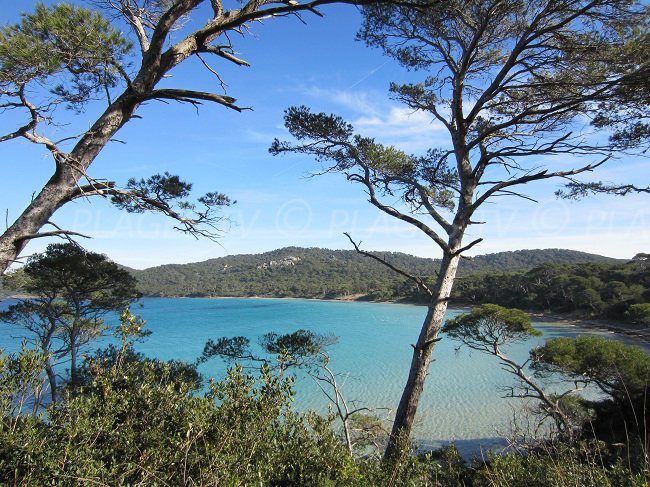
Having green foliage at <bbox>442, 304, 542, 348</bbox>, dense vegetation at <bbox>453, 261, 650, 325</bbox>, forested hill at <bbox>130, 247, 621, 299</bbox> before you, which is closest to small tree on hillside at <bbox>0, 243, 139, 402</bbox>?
green foliage at <bbox>442, 304, 542, 348</bbox>

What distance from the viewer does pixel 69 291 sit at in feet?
28.8

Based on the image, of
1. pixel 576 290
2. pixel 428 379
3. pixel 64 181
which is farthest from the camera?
pixel 576 290

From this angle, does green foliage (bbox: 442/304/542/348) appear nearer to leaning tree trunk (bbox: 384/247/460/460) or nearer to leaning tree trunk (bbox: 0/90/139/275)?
leaning tree trunk (bbox: 384/247/460/460)

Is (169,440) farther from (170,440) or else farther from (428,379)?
(428,379)

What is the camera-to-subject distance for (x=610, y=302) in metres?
33.8

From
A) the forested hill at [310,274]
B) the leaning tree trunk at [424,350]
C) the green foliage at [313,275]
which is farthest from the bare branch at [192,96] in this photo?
the forested hill at [310,274]

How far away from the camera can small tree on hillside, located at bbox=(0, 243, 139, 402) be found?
321 inches

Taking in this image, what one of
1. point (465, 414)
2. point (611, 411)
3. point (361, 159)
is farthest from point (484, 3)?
point (465, 414)

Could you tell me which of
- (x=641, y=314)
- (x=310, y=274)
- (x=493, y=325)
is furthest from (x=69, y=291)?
(x=310, y=274)

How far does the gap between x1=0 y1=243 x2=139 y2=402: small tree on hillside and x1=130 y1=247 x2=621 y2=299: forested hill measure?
61.4 metres

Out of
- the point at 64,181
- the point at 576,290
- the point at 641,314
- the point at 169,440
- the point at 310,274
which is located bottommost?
the point at 641,314

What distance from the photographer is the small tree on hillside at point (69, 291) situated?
8148 mm

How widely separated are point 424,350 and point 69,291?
8.41 metres

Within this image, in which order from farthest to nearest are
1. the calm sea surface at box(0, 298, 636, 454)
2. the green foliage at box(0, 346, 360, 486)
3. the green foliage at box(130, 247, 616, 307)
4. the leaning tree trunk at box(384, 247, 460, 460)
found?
the green foliage at box(130, 247, 616, 307), the calm sea surface at box(0, 298, 636, 454), the leaning tree trunk at box(384, 247, 460, 460), the green foliage at box(0, 346, 360, 486)
